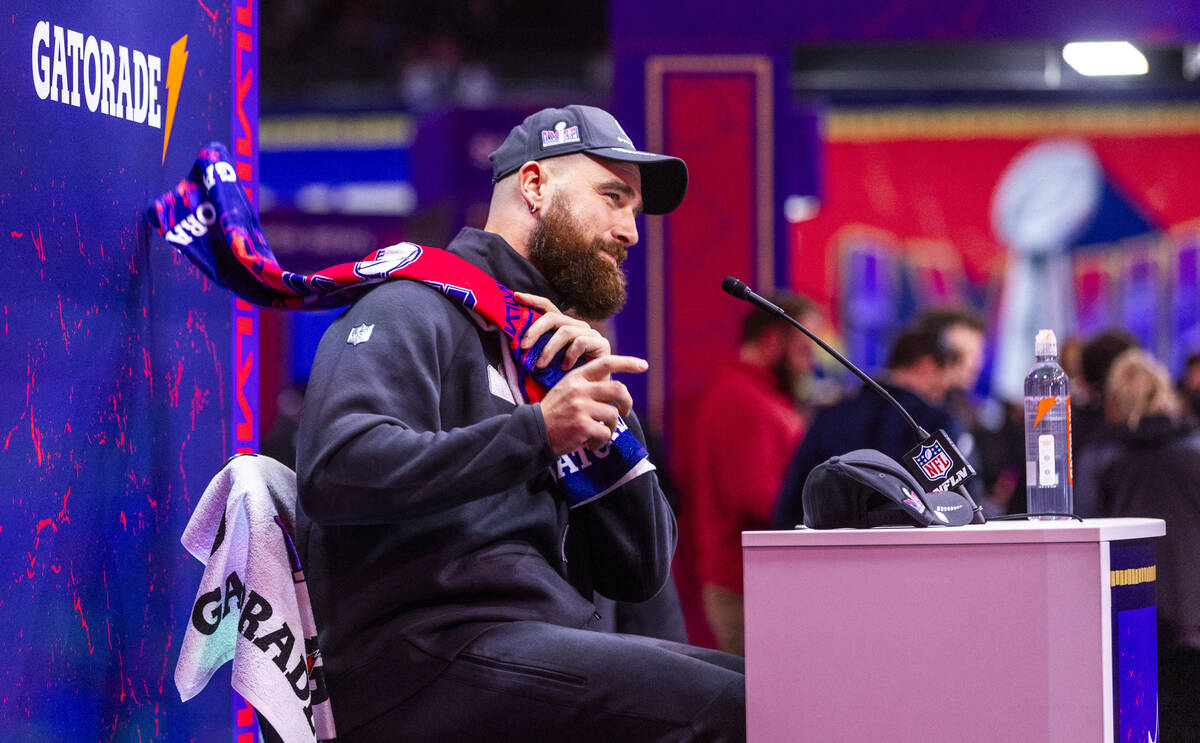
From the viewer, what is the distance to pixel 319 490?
2059mm

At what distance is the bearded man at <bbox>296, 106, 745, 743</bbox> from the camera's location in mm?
2051

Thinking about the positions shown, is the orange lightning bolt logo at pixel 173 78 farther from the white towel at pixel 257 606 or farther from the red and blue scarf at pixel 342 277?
the white towel at pixel 257 606

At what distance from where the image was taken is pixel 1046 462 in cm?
250

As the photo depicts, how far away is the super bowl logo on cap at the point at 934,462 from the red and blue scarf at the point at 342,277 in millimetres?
449

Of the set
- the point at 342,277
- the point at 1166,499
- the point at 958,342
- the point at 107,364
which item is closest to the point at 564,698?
the point at 342,277

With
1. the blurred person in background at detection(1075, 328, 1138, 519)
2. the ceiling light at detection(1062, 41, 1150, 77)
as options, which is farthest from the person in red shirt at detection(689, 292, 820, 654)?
the ceiling light at detection(1062, 41, 1150, 77)

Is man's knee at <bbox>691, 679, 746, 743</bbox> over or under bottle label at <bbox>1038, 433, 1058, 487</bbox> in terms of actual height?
under

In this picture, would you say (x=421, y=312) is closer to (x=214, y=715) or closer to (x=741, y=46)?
(x=214, y=715)

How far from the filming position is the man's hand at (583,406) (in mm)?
2074

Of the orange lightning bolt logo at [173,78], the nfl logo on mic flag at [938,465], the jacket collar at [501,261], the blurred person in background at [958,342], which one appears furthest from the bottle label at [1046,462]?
the blurred person in background at [958,342]

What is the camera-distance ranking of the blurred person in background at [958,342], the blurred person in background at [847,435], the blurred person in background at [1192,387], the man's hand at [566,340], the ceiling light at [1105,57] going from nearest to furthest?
1. the man's hand at [566,340]
2. the blurred person in background at [847,435]
3. the blurred person in background at [958,342]
4. the ceiling light at [1105,57]
5. the blurred person in background at [1192,387]

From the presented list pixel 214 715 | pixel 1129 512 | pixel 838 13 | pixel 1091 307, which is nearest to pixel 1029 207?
pixel 1091 307

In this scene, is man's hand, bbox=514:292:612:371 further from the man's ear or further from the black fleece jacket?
the man's ear

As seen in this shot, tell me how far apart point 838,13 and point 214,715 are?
4.77 meters
